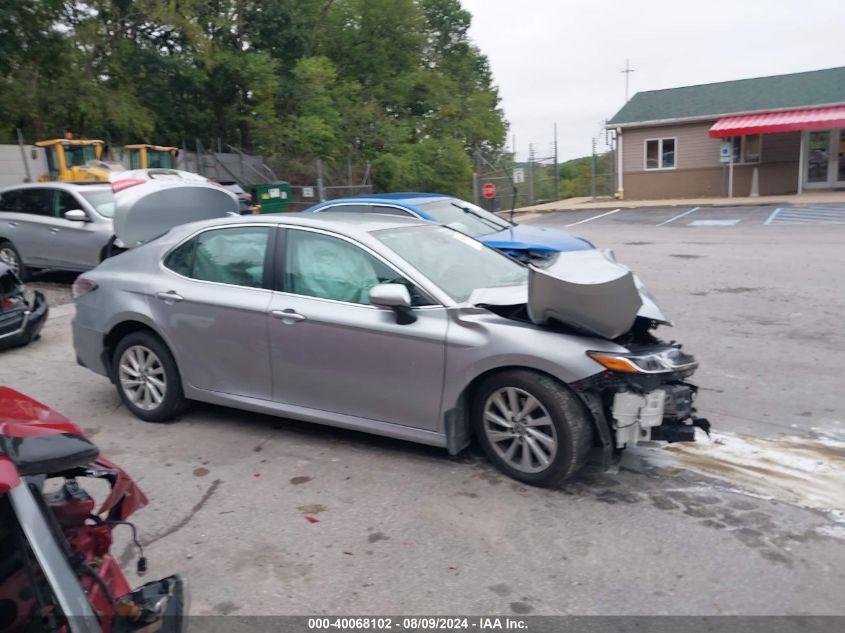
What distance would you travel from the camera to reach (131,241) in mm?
6531

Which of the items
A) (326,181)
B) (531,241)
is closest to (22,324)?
(531,241)

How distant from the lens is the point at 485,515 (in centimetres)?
410

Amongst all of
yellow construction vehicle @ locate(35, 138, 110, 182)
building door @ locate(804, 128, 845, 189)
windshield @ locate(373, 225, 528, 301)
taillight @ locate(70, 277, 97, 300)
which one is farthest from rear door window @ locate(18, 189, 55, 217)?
building door @ locate(804, 128, 845, 189)

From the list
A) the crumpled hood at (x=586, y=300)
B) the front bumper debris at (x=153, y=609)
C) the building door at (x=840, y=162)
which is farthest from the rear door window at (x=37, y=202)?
the building door at (x=840, y=162)

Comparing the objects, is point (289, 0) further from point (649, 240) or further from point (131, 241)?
point (131, 241)

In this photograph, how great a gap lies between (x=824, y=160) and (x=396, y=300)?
28768 millimetres

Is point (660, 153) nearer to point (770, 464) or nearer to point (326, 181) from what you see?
point (326, 181)

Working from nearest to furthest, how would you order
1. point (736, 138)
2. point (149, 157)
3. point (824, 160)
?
point (149, 157) → point (824, 160) → point (736, 138)

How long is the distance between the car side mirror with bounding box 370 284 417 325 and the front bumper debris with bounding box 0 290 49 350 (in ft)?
15.8

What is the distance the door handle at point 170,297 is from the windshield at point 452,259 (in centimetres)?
154

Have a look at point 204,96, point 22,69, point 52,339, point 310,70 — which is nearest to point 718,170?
point 310,70

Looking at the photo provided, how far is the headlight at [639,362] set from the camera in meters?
4.12

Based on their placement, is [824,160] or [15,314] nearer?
[15,314]

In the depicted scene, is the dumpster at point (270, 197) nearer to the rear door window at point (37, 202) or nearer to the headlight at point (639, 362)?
the rear door window at point (37, 202)
